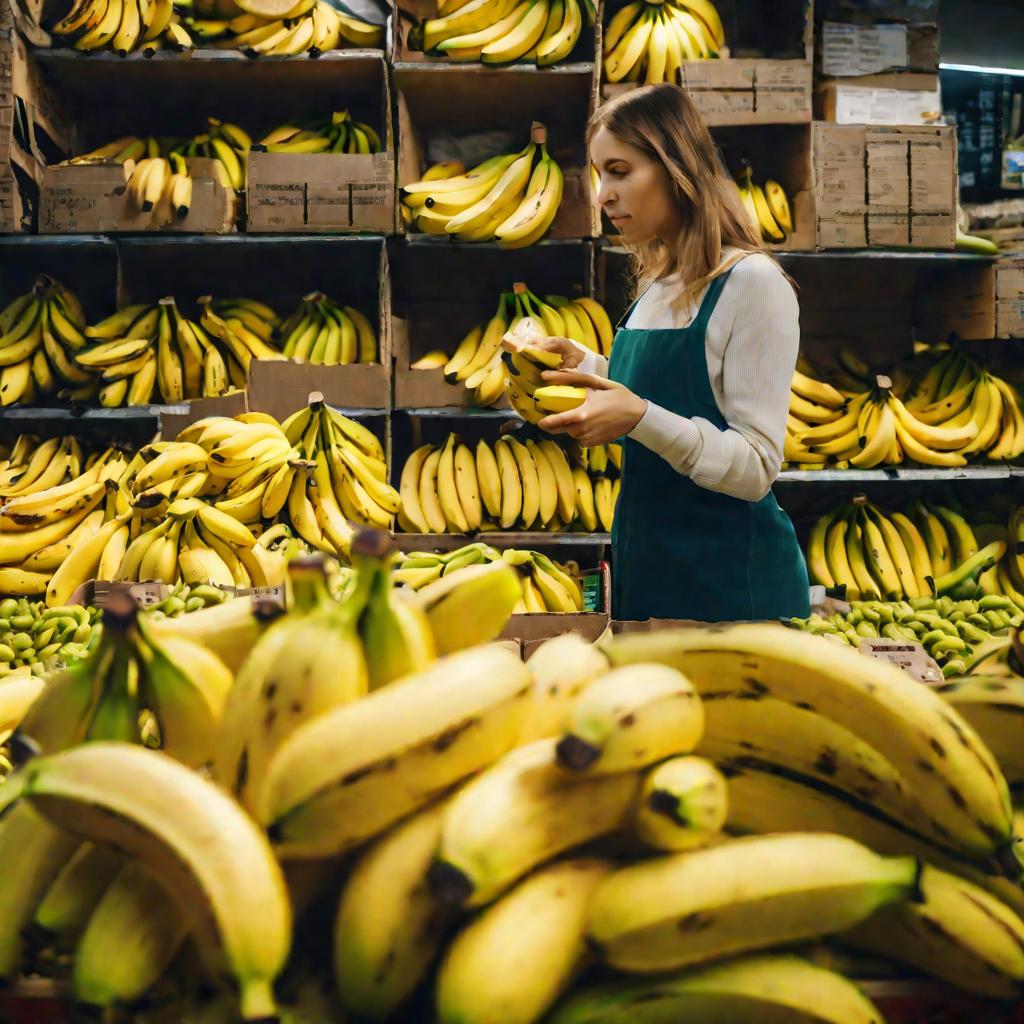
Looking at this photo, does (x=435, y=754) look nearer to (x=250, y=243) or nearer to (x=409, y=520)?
(x=409, y=520)

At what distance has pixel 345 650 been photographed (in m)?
0.62

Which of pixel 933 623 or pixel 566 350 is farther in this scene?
pixel 933 623

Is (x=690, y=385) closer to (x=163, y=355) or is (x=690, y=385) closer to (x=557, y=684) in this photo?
(x=557, y=684)

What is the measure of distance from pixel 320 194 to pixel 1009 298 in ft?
7.46

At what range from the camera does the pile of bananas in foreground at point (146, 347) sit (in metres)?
3.07

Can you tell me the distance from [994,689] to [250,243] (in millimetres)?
2777

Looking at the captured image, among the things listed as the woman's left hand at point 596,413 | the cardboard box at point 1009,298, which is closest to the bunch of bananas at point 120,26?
the woman's left hand at point 596,413

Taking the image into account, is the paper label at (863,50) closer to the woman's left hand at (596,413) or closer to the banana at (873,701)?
the woman's left hand at (596,413)

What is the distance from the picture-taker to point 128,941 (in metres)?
0.58

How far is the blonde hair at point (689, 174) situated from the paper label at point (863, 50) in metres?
1.89

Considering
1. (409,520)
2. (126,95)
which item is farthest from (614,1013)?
(126,95)

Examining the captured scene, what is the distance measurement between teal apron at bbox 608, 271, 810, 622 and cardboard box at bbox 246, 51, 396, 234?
147 centimetres

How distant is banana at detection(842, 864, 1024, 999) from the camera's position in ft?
2.04

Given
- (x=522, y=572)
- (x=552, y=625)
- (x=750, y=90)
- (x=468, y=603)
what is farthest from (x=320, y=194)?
(x=468, y=603)
